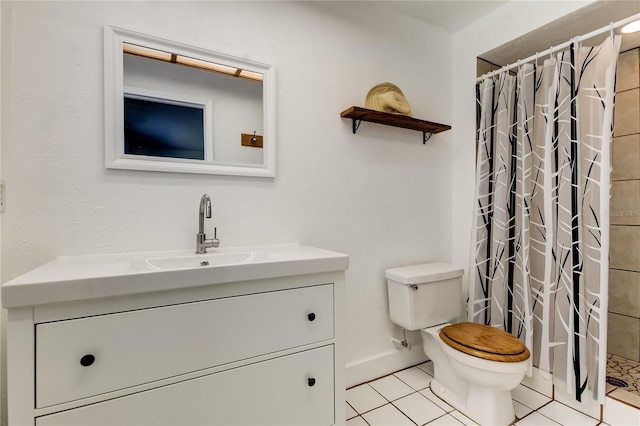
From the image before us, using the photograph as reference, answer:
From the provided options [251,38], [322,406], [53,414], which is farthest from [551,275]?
[53,414]

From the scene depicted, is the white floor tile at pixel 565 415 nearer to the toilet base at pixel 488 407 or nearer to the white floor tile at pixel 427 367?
the toilet base at pixel 488 407

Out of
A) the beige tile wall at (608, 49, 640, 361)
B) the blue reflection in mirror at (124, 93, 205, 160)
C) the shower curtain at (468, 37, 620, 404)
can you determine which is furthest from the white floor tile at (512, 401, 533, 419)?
the blue reflection in mirror at (124, 93, 205, 160)

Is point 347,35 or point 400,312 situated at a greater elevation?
point 347,35

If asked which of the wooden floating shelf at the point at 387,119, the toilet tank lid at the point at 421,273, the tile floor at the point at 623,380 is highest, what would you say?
the wooden floating shelf at the point at 387,119

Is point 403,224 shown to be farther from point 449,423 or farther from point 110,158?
point 110,158

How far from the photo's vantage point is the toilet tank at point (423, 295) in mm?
1832

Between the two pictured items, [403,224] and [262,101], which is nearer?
[262,101]

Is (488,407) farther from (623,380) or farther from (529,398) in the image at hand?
(623,380)

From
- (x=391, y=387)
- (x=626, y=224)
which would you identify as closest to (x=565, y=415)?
(x=391, y=387)

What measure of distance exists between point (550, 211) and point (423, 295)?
0.84 m

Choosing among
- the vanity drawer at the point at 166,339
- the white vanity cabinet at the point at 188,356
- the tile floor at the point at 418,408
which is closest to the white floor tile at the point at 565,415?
the tile floor at the point at 418,408

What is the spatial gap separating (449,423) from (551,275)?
96cm

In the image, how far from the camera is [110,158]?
1312 mm

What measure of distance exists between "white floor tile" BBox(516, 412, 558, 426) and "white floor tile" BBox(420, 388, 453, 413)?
0.32 meters
